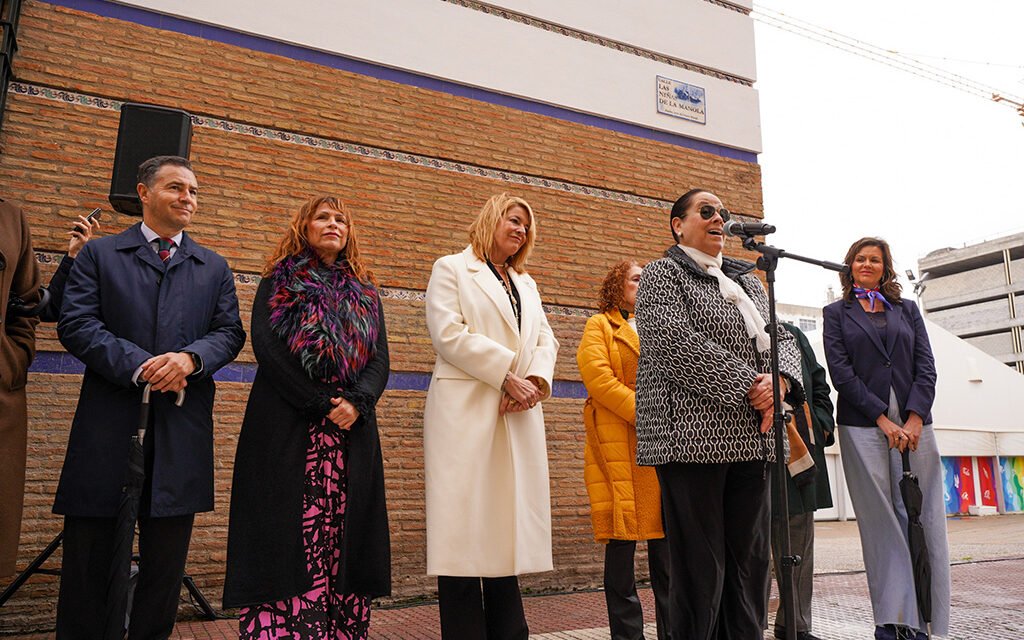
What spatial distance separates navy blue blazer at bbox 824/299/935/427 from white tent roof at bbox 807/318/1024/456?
20847 mm

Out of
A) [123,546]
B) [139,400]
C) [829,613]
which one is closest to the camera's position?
[123,546]

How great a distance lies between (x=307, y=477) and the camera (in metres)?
3.17

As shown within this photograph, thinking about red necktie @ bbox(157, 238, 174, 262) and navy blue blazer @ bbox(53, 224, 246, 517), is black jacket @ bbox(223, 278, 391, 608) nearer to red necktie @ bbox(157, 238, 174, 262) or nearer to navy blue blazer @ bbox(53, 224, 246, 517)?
navy blue blazer @ bbox(53, 224, 246, 517)

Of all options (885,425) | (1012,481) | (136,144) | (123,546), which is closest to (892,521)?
(885,425)

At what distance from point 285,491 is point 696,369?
171 cm

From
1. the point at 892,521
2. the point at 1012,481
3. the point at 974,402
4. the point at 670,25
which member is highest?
the point at 670,25

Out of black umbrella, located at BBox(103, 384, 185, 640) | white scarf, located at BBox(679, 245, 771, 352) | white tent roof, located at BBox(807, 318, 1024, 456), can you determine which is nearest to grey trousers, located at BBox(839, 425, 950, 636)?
white scarf, located at BBox(679, 245, 771, 352)

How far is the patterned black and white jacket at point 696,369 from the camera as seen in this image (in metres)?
2.93

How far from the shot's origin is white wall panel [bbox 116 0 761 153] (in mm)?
6246

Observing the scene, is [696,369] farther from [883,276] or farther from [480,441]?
[883,276]

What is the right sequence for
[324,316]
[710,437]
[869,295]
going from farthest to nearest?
[869,295], [324,316], [710,437]

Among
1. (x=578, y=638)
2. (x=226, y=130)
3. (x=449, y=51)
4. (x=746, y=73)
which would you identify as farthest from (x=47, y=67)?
(x=746, y=73)

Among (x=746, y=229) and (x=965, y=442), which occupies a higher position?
(x=965, y=442)

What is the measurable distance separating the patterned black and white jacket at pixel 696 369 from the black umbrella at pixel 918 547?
1.43 metres
